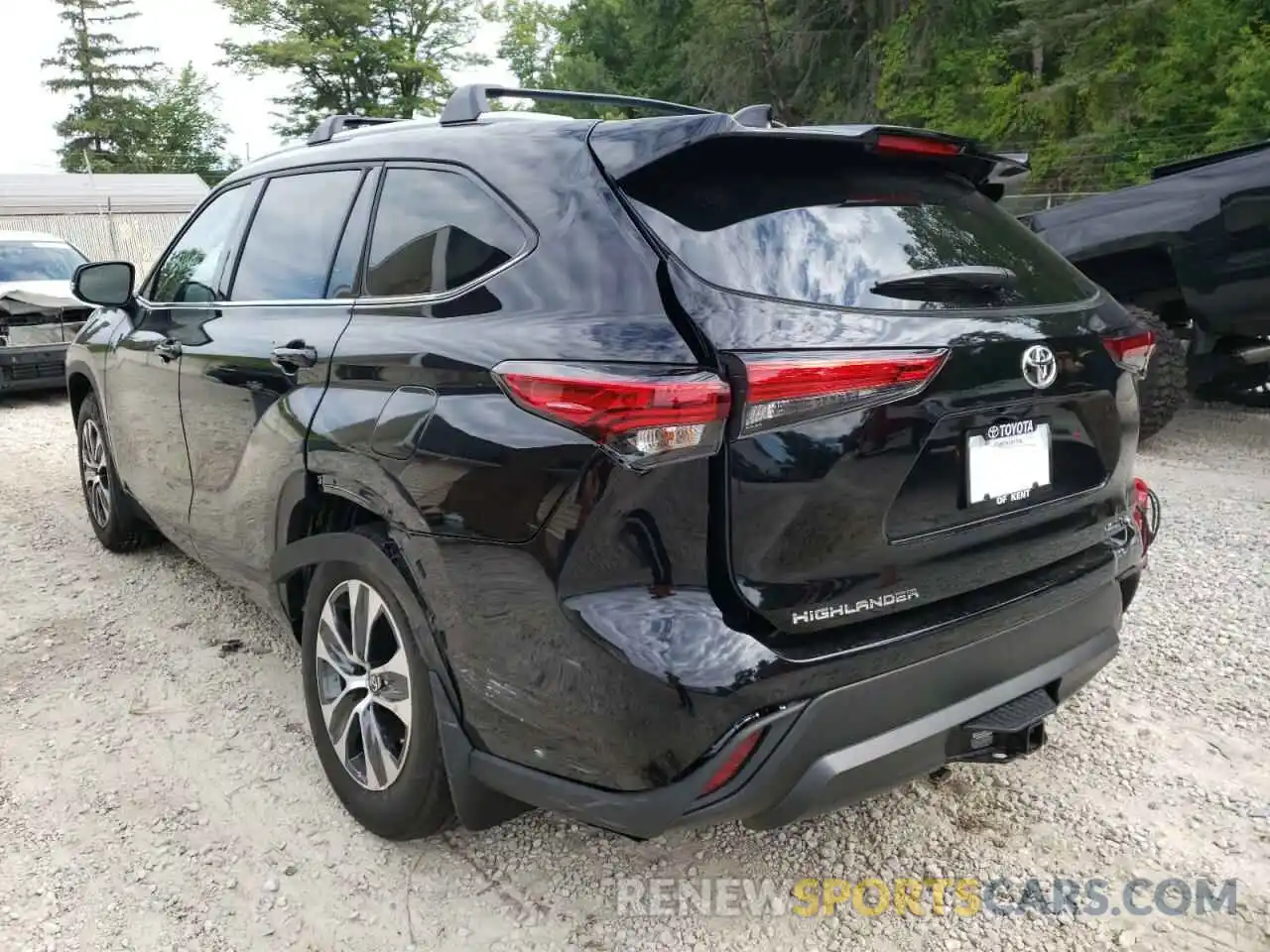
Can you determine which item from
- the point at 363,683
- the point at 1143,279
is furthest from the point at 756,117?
the point at 1143,279

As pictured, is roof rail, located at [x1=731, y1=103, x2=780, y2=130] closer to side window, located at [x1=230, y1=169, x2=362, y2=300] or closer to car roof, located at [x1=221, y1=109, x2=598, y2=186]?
car roof, located at [x1=221, y1=109, x2=598, y2=186]

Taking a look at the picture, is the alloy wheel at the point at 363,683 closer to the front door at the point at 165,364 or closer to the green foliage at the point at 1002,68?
the front door at the point at 165,364

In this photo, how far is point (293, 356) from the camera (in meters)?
2.64

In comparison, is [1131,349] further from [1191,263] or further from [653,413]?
[1191,263]

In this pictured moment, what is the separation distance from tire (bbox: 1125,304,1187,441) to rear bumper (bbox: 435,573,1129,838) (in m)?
4.14

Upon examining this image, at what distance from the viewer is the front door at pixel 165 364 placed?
3.46 meters

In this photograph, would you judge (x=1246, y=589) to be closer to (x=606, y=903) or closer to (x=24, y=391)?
(x=606, y=903)

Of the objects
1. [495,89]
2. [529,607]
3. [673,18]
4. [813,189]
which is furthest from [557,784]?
[673,18]

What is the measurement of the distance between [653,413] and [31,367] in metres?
9.44

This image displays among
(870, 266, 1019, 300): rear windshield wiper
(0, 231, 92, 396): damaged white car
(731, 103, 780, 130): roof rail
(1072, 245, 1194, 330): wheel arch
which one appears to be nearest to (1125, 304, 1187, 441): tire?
(1072, 245, 1194, 330): wheel arch

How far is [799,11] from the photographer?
28375mm

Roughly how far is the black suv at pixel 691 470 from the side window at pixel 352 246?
14mm

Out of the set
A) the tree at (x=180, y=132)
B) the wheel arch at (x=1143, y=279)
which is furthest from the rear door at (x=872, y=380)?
the tree at (x=180, y=132)

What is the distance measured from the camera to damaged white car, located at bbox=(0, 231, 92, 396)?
9180 mm
